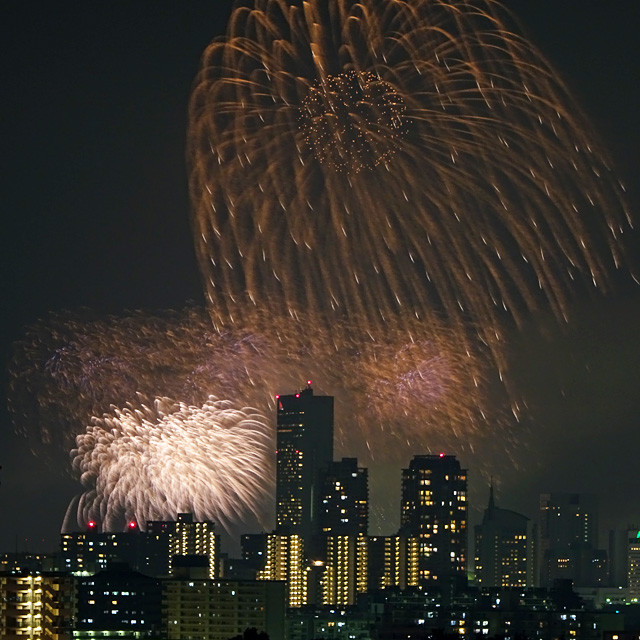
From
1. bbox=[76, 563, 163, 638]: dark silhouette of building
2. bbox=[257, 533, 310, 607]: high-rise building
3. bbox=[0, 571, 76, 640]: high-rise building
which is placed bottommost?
bbox=[0, 571, 76, 640]: high-rise building

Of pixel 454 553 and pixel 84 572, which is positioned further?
pixel 454 553

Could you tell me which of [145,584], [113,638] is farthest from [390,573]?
[113,638]

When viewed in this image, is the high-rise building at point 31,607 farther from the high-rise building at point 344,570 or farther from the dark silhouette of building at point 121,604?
the high-rise building at point 344,570

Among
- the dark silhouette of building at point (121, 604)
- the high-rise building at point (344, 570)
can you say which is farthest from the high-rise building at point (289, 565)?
the dark silhouette of building at point (121, 604)

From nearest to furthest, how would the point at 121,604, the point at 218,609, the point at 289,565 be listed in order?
the point at 218,609 → the point at 121,604 → the point at 289,565

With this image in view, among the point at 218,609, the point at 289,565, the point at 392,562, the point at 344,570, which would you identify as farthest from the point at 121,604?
the point at 392,562

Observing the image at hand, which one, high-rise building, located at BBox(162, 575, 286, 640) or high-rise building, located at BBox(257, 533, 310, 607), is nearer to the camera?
high-rise building, located at BBox(162, 575, 286, 640)

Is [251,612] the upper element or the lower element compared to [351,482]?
lower

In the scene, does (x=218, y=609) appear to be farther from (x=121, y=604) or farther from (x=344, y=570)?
(x=344, y=570)

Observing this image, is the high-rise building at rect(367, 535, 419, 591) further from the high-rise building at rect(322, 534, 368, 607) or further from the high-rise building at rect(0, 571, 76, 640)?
the high-rise building at rect(0, 571, 76, 640)

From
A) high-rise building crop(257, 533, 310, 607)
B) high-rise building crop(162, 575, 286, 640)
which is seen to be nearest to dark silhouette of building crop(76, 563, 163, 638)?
high-rise building crop(162, 575, 286, 640)

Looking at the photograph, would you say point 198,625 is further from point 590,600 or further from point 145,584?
point 590,600
